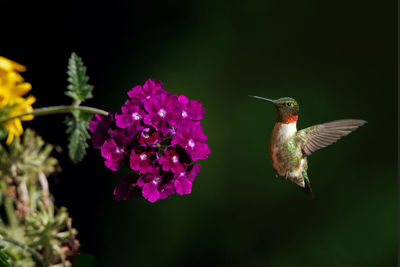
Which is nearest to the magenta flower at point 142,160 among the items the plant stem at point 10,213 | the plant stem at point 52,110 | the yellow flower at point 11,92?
the plant stem at point 52,110

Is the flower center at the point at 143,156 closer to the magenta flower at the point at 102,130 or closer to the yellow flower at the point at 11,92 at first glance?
the magenta flower at the point at 102,130

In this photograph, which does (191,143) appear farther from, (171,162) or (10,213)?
(10,213)

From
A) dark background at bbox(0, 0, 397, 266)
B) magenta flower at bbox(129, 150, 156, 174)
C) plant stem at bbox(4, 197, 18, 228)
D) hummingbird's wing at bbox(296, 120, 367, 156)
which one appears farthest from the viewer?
dark background at bbox(0, 0, 397, 266)

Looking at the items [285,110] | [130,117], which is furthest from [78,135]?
[285,110]

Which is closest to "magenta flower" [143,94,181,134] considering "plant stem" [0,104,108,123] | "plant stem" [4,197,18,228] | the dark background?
"plant stem" [0,104,108,123]

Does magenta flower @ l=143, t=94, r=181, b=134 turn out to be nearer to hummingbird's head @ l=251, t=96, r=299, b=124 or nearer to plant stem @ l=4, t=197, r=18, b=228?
hummingbird's head @ l=251, t=96, r=299, b=124

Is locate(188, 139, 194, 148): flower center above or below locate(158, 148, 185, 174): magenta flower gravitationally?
above

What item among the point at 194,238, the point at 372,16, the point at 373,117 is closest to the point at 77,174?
the point at 194,238

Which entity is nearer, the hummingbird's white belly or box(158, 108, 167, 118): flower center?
box(158, 108, 167, 118): flower center
